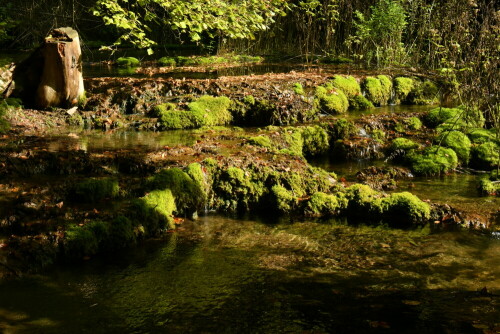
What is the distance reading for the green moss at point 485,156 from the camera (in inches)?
368

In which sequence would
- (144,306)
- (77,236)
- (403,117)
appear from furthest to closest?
(403,117) < (77,236) < (144,306)

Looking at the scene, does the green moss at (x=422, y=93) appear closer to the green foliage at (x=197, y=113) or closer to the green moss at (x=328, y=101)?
the green moss at (x=328, y=101)

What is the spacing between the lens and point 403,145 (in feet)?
32.5

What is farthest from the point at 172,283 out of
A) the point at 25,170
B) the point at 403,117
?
the point at 403,117

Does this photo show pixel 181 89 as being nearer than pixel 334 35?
Yes

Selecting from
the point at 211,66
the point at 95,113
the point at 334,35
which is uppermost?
the point at 334,35

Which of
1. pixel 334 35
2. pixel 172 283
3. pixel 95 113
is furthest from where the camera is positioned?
pixel 334 35

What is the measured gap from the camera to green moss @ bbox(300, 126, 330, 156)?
998 centimetres

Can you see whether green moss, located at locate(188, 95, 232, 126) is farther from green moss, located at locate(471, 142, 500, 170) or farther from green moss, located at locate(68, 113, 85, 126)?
green moss, located at locate(471, 142, 500, 170)

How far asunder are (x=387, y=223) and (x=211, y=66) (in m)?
12.8

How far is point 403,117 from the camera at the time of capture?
465 inches

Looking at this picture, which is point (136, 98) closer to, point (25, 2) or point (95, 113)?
point (95, 113)

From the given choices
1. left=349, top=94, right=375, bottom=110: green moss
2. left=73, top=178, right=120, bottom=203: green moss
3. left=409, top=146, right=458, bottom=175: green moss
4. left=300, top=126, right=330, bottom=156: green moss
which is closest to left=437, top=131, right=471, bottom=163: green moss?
left=409, top=146, right=458, bottom=175: green moss

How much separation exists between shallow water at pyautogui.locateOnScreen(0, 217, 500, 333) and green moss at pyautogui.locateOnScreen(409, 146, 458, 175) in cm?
315
